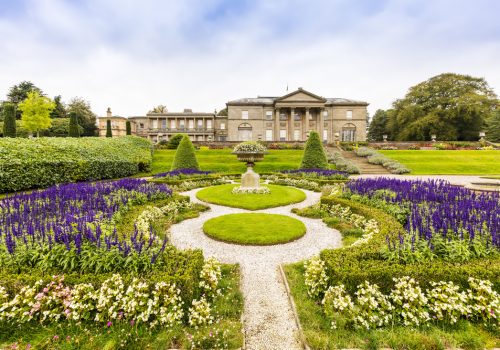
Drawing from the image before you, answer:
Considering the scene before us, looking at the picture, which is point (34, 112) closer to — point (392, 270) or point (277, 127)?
point (277, 127)

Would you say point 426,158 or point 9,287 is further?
point 426,158

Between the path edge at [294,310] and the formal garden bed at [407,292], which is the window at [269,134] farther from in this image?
the path edge at [294,310]

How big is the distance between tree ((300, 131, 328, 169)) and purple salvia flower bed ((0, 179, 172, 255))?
1355cm

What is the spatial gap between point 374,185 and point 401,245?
610 cm

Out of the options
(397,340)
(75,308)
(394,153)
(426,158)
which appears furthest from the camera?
(394,153)

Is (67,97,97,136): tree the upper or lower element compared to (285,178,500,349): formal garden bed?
upper

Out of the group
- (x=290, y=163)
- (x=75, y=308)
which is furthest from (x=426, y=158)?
(x=75, y=308)

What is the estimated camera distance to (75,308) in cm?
331

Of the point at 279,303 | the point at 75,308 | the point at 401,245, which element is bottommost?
the point at 279,303

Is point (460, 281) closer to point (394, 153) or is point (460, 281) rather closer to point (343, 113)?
point (394, 153)

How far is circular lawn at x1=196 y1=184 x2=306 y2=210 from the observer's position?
413 inches

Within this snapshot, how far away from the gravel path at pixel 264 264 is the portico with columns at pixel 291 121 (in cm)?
4438

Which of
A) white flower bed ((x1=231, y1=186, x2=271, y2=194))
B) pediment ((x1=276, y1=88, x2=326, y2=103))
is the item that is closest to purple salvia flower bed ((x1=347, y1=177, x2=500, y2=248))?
white flower bed ((x1=231, y1=186, x2=271, y2=194))

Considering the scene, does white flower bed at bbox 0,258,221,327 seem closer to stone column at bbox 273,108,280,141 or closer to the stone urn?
the stone urn
